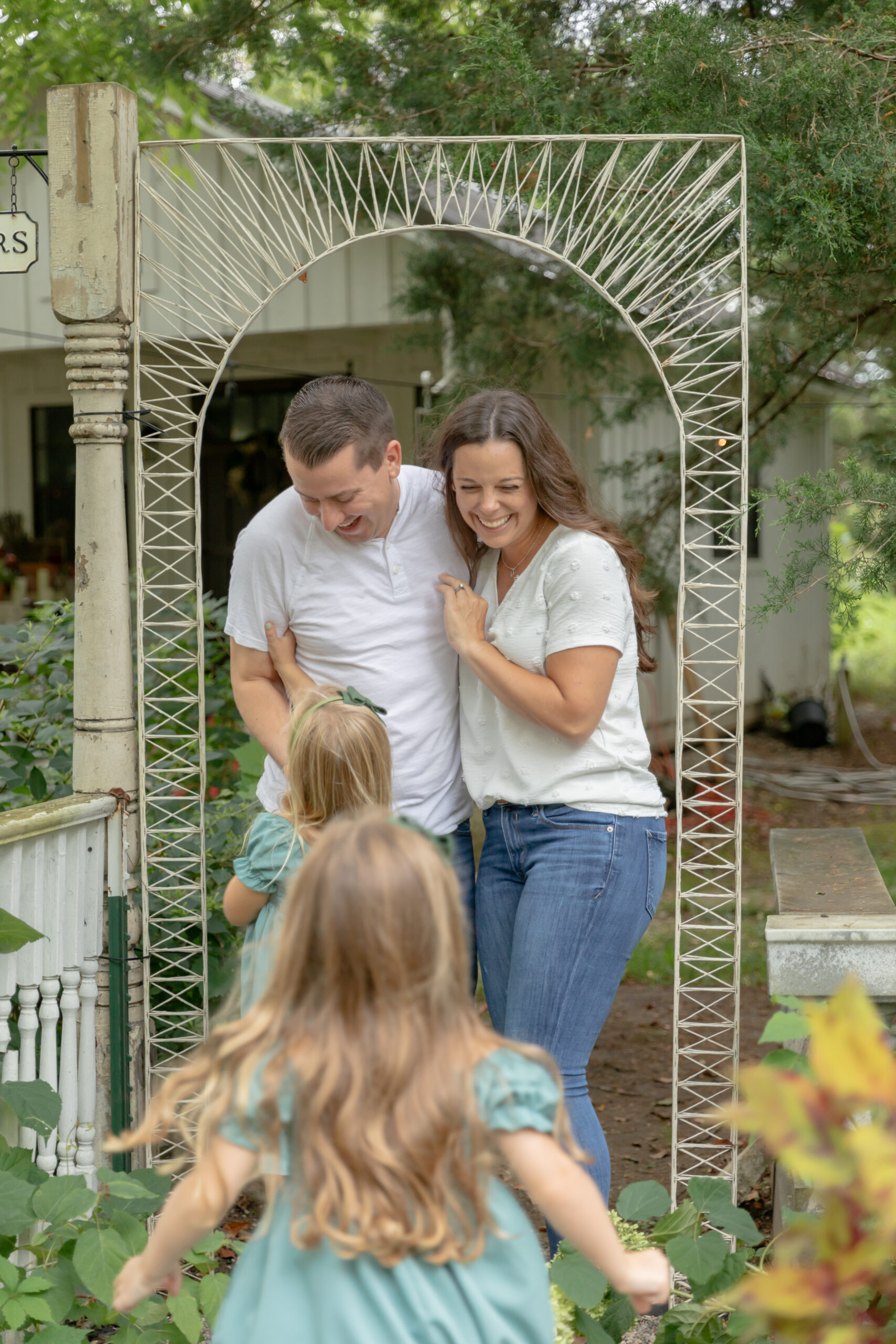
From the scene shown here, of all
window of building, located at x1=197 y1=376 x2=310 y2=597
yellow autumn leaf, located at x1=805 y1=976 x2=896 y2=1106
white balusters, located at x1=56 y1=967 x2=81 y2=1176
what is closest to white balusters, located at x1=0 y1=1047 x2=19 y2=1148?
white balusters, located at x1=56 y1=967 x2=81 y2=1176

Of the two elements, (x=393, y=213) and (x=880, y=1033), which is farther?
(x=393, y=213)

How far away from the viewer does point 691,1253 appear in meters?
2.16

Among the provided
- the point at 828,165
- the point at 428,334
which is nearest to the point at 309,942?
the point at 828,165

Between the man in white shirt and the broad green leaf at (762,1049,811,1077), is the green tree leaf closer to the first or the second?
the man in white shirt

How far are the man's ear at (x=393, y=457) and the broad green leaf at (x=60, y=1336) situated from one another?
1.60 m

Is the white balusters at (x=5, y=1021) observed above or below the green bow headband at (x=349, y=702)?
below

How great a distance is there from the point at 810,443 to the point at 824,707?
318cm

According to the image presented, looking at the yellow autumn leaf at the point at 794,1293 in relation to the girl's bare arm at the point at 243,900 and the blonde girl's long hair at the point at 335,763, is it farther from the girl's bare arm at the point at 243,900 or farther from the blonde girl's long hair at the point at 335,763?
the girl's bare arm at the point at 243,900

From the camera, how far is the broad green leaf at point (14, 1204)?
215 cm

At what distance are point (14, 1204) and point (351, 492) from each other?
1.37 meters

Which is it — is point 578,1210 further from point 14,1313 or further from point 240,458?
point 240,458

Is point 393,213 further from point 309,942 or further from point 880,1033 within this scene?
point 880,1033

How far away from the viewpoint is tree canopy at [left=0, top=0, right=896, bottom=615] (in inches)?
125

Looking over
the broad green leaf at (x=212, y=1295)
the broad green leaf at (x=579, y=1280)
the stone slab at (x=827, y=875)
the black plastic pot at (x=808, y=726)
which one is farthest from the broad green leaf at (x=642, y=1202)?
the black plastic pot at (x=808, y=726)
